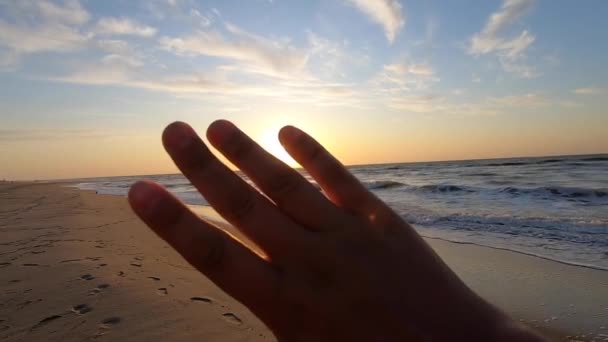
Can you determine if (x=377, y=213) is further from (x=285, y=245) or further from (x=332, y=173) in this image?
(x=285, y=245)

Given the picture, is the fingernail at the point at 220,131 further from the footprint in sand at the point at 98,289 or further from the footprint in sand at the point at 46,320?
the footprint in sand at the point at 98,289

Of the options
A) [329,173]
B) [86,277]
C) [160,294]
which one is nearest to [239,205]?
[329,173]

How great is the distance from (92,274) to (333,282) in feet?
11.0

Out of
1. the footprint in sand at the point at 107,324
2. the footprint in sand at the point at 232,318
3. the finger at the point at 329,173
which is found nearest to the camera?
the finger at the point at 329,173

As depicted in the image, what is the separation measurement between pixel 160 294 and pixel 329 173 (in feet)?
8.11

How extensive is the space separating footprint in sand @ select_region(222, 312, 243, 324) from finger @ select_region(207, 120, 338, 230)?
186 centimetres

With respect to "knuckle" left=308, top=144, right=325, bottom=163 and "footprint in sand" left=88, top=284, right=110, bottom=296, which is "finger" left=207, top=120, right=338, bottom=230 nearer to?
"knuckle" left=308, top=144, right=325, bottom=163

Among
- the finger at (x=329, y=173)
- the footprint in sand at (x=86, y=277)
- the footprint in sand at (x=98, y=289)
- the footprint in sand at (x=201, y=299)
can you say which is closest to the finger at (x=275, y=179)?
the finger at (x=329, y=173)

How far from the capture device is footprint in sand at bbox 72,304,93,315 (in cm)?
263

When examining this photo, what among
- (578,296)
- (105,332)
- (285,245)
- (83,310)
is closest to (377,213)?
(285,245)

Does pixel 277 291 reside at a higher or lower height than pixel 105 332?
higher

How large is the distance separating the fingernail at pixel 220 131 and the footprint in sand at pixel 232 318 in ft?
6.40

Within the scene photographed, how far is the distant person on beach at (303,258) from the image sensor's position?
3.01 feet

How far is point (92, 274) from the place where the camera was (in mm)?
3516
